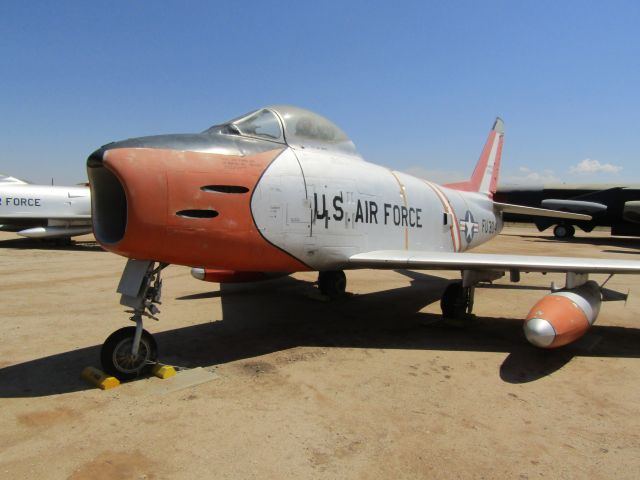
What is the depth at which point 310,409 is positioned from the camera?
3848mm

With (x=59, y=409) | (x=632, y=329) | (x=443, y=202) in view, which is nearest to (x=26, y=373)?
(x=59, y=409)

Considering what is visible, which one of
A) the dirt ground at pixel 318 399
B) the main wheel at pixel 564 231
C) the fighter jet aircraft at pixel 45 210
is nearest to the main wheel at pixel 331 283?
the dirt ground at pixel 318 399

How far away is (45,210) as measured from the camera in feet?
60.0

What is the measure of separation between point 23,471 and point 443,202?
7.35m

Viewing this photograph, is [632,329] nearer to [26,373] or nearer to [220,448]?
[220,448]

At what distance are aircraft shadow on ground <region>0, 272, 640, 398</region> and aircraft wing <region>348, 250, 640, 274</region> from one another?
108 cm

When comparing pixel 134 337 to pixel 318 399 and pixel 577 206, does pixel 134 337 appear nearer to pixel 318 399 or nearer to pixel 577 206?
pixel 318 399

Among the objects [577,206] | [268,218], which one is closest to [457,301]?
[268,218]

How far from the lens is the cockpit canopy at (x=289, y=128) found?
17.5ft

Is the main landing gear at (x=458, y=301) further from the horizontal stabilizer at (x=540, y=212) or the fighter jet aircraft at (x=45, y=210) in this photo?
the fighter jet aircraft at (x=45, y=210)

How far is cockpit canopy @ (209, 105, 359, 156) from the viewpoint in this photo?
5.33 meters

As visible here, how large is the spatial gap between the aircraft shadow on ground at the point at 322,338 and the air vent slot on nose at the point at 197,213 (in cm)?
169

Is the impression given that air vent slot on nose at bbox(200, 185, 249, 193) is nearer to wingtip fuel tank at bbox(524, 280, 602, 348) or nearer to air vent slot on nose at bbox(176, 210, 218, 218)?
air vent slot on nose at bbox(176, 210, 218, 218)

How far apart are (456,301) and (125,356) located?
4.94 meters
